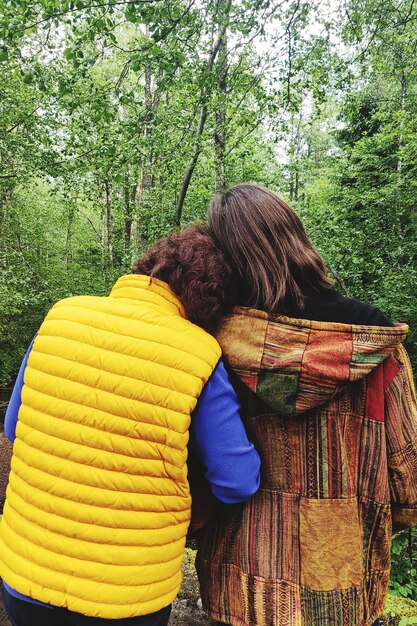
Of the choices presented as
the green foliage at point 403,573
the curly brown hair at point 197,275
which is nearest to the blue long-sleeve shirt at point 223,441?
the curly brown hair at point 197,275

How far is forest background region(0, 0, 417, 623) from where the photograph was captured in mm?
4105

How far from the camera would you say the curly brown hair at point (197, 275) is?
1.23 metres

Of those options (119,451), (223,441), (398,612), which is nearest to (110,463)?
(119,451)

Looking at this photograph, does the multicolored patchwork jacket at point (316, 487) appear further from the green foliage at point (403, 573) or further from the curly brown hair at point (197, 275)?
the green foliage at point (403, 573)

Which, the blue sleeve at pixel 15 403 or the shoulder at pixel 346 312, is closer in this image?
the shoulder at pixel 346 312

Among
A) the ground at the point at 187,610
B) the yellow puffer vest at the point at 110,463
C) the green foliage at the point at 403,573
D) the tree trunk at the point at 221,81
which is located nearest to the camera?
the yellow puffer vest at the point at 110,463

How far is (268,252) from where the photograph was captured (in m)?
1.29

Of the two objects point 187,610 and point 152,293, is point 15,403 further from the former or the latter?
point 187,610

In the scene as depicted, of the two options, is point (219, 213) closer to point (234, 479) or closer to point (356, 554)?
point (234, 479)

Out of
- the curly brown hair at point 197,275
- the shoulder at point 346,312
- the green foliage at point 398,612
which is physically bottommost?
the green foliage at point 398,612

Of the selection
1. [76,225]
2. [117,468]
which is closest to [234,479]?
[117,468]

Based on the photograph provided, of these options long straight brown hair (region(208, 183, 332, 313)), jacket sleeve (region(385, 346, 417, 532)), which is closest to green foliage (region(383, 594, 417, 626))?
jacket sleeve (region(385, 346, 417, 532))

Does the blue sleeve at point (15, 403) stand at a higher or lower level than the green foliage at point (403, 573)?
higher

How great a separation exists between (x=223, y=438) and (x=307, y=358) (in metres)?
0.34
